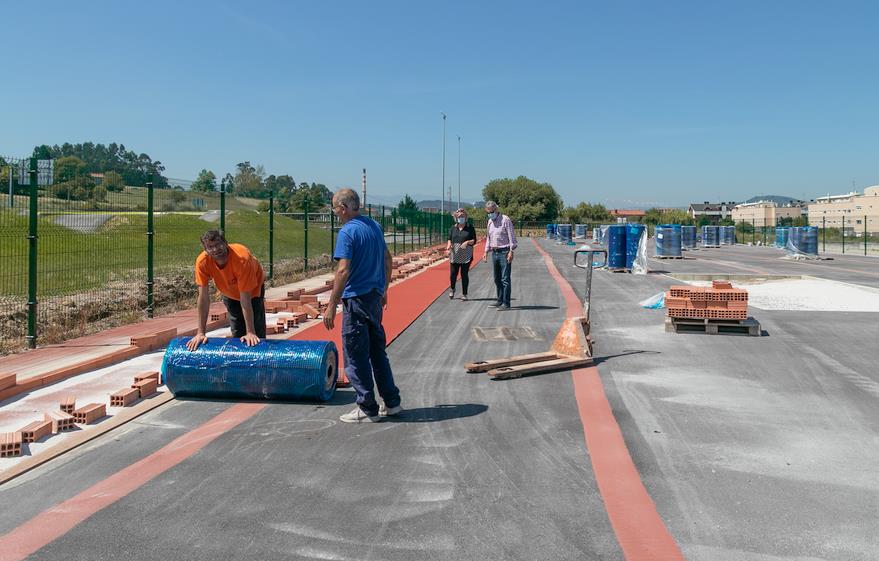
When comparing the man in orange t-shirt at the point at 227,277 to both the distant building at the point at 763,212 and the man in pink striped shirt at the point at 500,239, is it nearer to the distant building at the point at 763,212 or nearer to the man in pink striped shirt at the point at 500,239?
the man in pink striped shirt at the point at 500,239

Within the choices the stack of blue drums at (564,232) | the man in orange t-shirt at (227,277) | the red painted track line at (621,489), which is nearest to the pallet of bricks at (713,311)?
the red painted track line at (621,489)

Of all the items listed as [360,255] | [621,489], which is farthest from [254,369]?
[621,489]

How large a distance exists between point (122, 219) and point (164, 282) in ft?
7.81

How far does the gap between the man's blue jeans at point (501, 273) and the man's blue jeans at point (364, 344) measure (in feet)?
22.4

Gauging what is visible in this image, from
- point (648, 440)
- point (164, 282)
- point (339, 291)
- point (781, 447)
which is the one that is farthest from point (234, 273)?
point (164, 282)

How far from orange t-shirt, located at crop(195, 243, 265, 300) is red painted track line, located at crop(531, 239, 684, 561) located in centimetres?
308

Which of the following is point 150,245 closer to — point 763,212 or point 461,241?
point 461,241

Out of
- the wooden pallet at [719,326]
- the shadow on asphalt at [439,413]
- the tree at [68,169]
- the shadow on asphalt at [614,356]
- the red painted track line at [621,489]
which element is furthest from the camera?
the wooden pallet at [719,326]

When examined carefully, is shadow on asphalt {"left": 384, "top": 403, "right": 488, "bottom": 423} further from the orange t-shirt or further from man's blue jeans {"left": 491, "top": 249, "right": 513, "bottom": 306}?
man's blue jeans {"left": 491, "top": 249, "right": 513, "bottom": 306}

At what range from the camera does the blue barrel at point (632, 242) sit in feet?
74.6

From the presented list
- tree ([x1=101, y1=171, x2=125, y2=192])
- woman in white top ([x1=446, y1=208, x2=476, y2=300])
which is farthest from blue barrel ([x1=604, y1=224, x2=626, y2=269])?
tree ([x1=101, y1=171, x2=125, y2=192])

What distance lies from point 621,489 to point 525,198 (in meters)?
111

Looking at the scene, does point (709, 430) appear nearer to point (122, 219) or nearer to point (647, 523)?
point (647, 523)

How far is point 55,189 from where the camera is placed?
31.6ft
